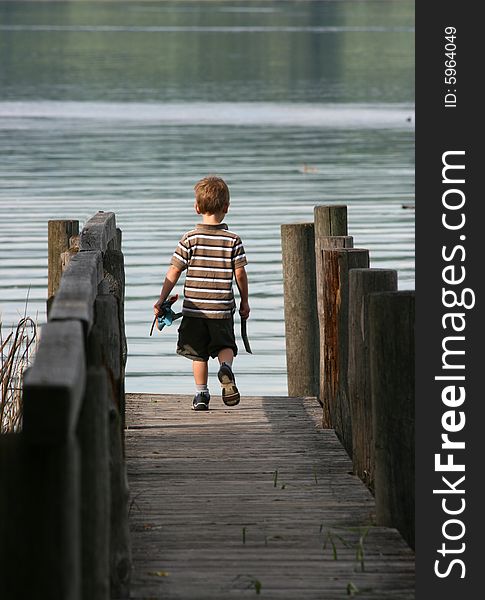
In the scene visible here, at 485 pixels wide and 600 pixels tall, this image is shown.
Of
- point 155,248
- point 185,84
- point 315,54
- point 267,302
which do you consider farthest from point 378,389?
point 315,54

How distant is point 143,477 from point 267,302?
8.82 meters

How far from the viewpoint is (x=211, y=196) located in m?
8.14

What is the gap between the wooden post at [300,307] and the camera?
911 centimetres

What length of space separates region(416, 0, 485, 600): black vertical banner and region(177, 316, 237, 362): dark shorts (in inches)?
114

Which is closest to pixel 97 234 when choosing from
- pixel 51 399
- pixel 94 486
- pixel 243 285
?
pixel 243 285

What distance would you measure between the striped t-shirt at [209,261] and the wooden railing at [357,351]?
0.50 metres

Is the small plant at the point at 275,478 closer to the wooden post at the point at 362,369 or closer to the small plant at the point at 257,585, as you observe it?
the wooden post at the point at 362,369

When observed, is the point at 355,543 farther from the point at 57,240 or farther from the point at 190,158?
the point at 190,158

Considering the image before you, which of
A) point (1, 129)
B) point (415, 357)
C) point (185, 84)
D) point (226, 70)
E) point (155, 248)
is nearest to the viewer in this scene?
point (415, 357)

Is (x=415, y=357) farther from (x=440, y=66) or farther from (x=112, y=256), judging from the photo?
(x=112, y=256)

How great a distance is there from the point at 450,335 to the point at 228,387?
3.17m

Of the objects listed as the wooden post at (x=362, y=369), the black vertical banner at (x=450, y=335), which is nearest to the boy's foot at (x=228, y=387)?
the wooden post at (x=362, y=369)

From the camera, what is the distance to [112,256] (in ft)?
23.7

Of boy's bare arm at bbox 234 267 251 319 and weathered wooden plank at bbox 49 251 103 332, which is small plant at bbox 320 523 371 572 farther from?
boy's bare arm at bbox 234 267 251 319
